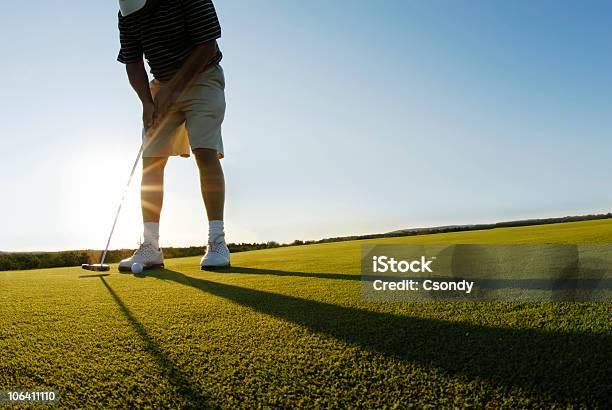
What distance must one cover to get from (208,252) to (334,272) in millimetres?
1306

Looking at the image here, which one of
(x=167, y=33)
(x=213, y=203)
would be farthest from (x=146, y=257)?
(x=167, y=33)

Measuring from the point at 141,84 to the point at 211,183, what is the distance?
1.39m

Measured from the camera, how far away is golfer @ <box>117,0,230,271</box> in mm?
4113

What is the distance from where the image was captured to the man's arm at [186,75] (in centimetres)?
411

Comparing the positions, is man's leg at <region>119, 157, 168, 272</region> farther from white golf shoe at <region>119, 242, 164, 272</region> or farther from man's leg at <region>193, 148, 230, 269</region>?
man's leg at <region>193, 148, 230, 269</region>

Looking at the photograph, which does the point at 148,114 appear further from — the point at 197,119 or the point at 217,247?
the point at 217,247

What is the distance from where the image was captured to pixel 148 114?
4.35 metres

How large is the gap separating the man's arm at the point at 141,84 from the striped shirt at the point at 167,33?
3.2 inches

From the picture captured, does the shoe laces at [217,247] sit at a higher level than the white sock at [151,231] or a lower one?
lower

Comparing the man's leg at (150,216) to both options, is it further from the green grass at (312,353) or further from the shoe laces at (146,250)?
the green grass at (312,353)

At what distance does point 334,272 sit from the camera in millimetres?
3531

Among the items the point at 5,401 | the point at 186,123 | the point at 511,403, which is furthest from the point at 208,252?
the point at 511,403

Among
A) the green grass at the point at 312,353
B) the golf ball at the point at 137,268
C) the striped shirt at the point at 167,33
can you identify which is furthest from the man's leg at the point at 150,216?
the green grass at the point at 312,353

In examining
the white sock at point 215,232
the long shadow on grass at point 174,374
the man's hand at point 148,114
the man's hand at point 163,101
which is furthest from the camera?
the man's hand at point 148,114
